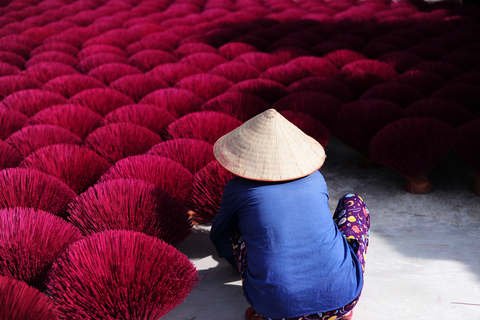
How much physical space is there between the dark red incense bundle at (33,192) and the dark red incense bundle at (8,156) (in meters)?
0.20

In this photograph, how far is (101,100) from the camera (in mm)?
1950

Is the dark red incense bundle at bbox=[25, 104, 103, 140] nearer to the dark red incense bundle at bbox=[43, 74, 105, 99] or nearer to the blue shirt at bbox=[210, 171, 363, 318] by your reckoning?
the dark red incense bundle at bbox=[43, 74, 105, 99]

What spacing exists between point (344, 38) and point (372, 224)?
1.64 metres

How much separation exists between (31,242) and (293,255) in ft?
1.84

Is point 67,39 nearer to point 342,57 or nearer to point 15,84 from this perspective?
point 15,84

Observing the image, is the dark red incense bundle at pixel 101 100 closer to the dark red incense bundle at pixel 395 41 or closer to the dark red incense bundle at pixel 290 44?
the dark red incense bundle at pixel 290 44

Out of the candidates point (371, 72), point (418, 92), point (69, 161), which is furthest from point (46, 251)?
point (371, 72)

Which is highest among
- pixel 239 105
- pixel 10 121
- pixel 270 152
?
pixel 270 152

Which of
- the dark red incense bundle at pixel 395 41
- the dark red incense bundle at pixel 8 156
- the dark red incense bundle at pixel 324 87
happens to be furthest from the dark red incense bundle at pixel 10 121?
the dark red incense bundle at pixel 395 41

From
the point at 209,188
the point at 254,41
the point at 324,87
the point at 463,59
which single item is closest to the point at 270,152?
the point at 209,188

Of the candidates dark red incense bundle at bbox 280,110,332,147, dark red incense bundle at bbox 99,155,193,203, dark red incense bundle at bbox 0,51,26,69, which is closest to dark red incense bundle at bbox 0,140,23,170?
dark red incense bundle at bbox 99,155,193,203

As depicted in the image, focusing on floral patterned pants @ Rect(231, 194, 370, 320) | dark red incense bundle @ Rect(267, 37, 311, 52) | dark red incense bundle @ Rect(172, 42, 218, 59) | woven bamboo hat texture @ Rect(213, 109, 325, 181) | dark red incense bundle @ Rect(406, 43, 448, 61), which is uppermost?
woven bamboo hat texture @ Rect(213, 109, 325, 181)

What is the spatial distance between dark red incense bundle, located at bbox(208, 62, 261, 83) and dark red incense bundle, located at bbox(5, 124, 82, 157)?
2.88ft

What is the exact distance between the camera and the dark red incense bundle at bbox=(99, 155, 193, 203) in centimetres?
135
